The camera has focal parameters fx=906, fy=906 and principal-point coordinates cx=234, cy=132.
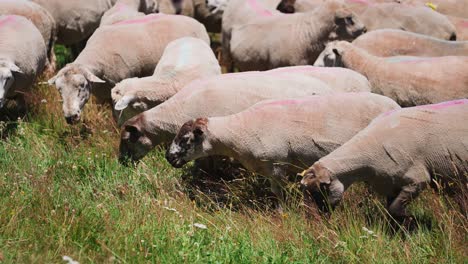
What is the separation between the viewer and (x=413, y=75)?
925 centimetres

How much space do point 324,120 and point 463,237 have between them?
1.61 metres

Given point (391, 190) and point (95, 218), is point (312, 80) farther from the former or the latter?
point (95, 218)

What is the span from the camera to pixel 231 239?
21.9 ft

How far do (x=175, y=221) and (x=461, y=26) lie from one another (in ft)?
20.6

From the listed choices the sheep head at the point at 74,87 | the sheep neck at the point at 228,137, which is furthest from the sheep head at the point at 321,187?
the sheep head at the point at 74,87

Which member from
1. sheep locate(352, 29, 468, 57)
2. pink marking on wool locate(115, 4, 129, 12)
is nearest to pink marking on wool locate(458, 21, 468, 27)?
sheep locate(352, 29, 468, 57)

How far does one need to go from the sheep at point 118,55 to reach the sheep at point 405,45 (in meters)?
2.16

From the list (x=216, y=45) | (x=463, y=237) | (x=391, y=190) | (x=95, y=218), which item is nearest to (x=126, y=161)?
(x=95, y=218)

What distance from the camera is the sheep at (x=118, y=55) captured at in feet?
32.5

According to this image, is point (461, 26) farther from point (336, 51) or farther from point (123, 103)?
point (123, 103)

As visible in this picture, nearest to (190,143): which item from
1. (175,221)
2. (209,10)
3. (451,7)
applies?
(175,221)

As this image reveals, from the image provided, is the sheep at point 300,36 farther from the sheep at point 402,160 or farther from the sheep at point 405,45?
the sheep at point 402,160

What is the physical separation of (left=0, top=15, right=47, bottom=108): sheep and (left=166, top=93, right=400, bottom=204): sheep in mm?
2867

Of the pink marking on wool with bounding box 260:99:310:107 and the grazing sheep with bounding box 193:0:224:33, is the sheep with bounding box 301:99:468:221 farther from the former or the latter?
the grazing sheep with bounding box 193:0:224:33
